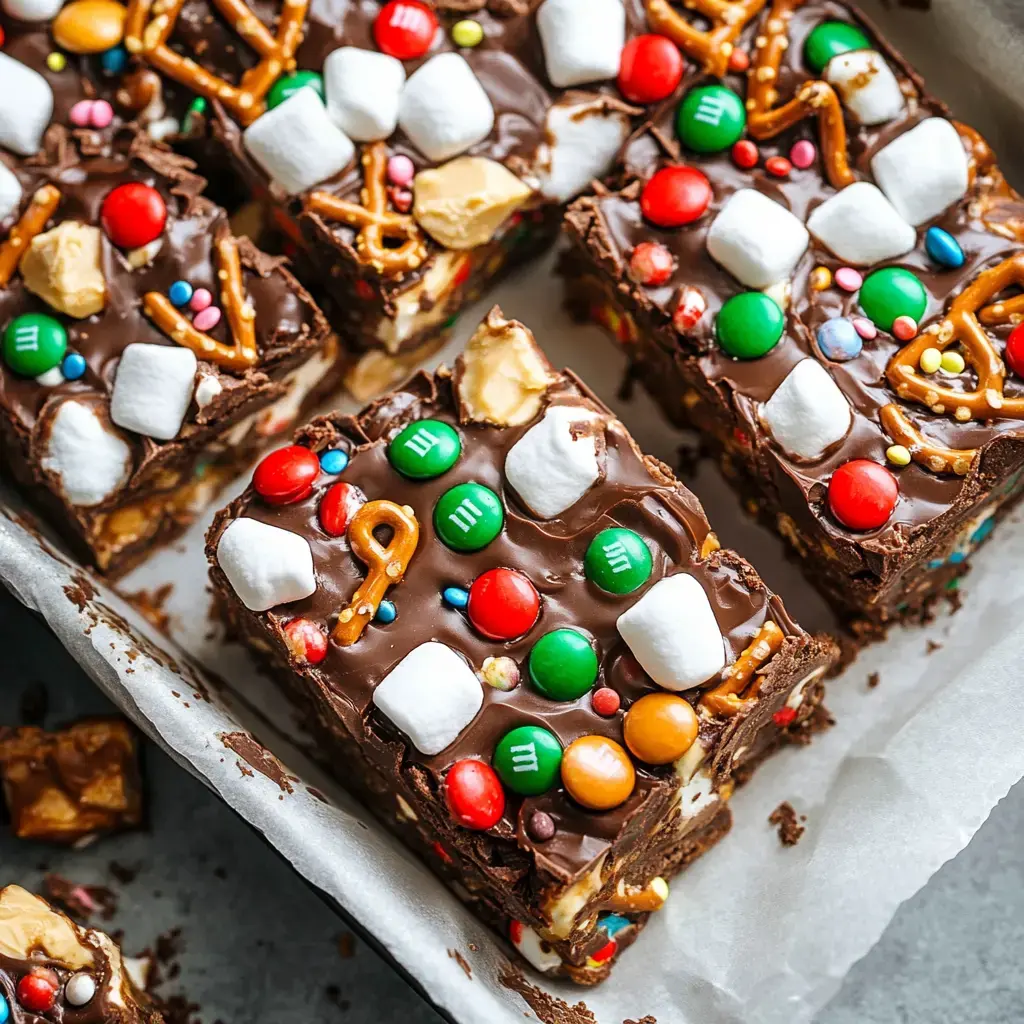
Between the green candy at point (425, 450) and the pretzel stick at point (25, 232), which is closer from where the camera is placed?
the green candy at point (425, 450)

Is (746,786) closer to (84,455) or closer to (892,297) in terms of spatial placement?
(892,297)

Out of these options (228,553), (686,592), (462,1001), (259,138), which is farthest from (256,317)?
(462,1001)

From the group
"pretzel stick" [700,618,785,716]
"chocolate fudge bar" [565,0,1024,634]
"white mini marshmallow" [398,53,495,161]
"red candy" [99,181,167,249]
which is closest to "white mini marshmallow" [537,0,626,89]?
"chocolate fudge bar" [565,0,1024,634]

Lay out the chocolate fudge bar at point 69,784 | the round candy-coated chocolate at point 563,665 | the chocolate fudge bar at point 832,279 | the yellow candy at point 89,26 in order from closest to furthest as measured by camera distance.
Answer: the round candy-coated chocolate at point 563,665
the chocolate fudge bar at point 832,279
the yellow candy at point 89,26
the chocolate fudge bar at point 69,784

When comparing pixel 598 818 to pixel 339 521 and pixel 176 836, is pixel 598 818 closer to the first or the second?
pixel 339 521

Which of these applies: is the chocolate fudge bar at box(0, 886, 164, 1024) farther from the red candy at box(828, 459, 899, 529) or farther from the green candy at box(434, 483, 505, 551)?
the red candy at box(828, 459, 899, 529)

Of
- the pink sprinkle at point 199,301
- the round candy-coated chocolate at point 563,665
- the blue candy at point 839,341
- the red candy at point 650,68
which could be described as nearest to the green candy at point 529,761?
the round candy-coated chocolate at point 563,665

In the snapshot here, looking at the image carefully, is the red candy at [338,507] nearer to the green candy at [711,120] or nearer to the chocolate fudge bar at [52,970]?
the chocolate fudge bar at [52,970]

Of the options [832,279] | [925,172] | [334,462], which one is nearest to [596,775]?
[334,462]
